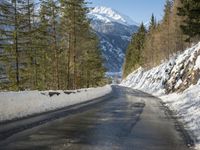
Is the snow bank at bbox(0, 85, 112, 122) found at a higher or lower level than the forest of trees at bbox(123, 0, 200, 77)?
lower

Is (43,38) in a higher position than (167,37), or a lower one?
lower

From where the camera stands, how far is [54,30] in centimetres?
4297

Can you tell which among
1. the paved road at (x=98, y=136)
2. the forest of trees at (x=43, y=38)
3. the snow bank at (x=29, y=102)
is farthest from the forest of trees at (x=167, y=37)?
the paved road at (x=98, y=136)

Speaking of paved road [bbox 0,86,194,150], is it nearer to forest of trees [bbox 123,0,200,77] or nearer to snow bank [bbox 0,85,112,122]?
snow bank [bbox 0,85,112,122]

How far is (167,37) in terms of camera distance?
77.8 meters

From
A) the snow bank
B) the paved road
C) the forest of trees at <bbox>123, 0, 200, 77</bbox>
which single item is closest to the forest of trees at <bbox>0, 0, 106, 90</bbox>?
the snow bank

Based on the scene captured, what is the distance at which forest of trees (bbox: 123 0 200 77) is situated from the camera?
2853cm

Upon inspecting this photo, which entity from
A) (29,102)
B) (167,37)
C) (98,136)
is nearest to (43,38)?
(29,102)

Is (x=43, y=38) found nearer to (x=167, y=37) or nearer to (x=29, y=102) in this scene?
(x=29, y=102)

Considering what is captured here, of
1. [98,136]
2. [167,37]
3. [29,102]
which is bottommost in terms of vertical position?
[98,136]

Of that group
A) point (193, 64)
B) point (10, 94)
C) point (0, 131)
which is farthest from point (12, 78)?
point (0, 131)

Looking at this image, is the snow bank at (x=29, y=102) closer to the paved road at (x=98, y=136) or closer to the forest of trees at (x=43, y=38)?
the paved road at (x=98, y=136)

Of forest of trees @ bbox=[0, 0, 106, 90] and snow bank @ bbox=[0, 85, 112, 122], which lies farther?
forest of trees @ bbox=[0, 0, 106, 90]

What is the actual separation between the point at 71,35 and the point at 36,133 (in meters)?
35.4
